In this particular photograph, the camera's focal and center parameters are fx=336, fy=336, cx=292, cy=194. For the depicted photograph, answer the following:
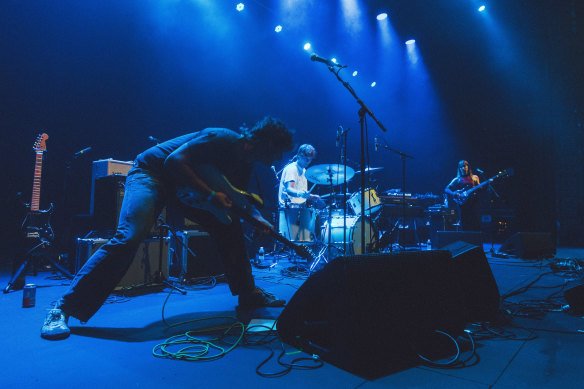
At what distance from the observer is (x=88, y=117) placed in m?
6.22

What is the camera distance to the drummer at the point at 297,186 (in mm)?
5508

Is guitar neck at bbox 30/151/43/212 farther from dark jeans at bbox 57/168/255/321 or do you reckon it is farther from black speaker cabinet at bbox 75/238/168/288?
dark jeans at bbox 57/168/255/321

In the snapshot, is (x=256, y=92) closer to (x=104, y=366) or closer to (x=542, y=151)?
(x=104, y=366)

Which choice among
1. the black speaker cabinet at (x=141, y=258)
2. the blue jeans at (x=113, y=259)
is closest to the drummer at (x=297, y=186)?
the black speaker cabinet at (x=141, y=258)

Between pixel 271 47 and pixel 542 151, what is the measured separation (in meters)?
8.68

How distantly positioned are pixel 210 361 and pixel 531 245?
24.9ft

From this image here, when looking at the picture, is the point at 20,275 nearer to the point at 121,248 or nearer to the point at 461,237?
the point at 121,248

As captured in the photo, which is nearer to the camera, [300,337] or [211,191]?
[300,337]

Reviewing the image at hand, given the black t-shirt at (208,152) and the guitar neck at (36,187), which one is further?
the guitar neck at (36,187)

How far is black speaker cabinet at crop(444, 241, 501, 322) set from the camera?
2471mm

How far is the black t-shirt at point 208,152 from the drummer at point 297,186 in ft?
8.46

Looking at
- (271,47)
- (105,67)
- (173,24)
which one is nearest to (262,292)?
(105,67)

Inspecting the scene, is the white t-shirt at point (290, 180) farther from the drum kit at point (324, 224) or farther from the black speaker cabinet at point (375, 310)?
the black speaker cabinet at point (375, 310)

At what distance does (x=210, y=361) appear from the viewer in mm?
1853
